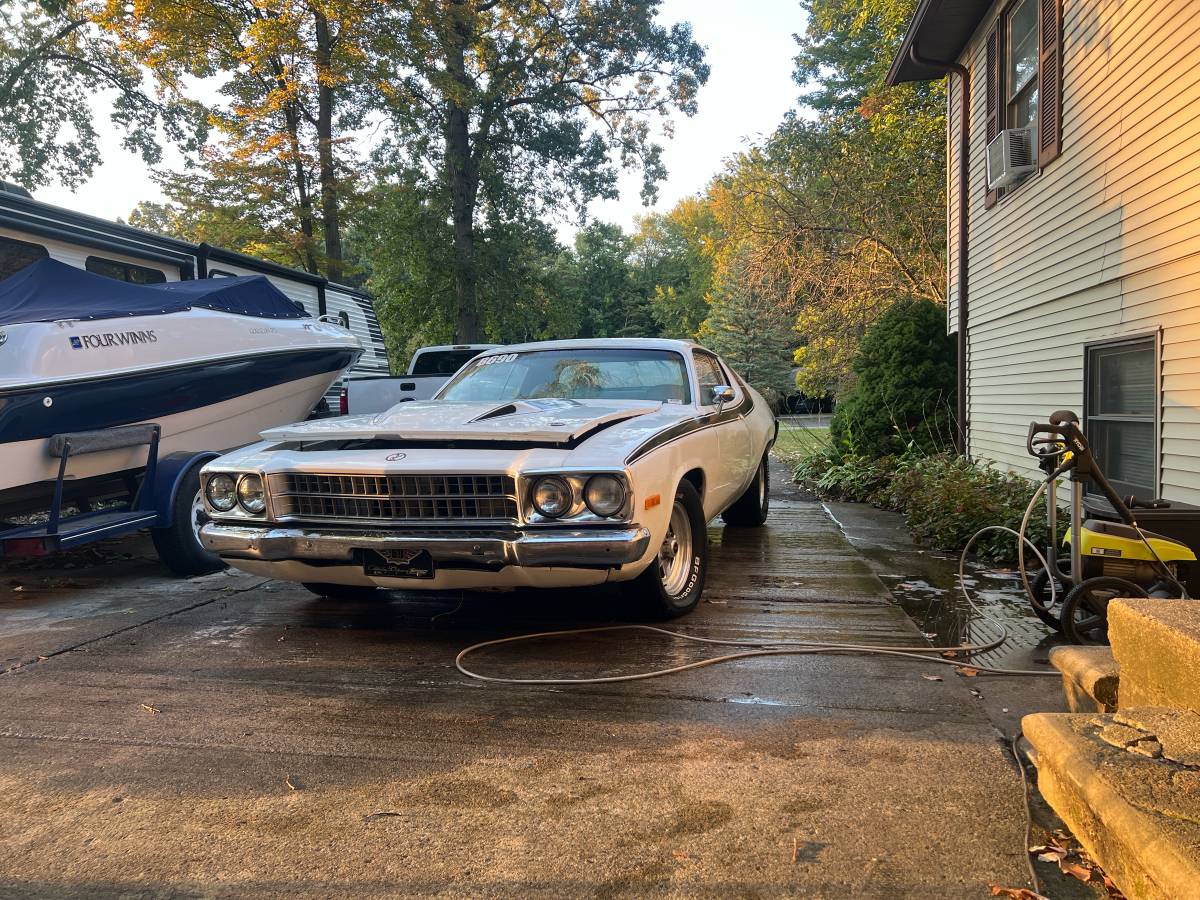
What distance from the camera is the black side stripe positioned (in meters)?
4.15

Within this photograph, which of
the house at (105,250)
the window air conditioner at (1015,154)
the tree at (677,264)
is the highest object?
the tree at (677,264)

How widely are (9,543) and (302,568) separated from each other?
2186 millimetres

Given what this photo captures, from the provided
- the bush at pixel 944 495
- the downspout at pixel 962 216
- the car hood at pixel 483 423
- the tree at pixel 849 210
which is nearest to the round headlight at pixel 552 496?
the car hood at pixel 483 423

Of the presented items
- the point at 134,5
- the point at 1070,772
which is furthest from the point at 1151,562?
the point at 134,5

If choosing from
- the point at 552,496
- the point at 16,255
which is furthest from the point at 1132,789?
the point at 16,255

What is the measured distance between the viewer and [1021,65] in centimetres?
885

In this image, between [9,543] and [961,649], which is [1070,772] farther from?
[9,543]

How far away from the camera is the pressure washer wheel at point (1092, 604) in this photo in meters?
3.88

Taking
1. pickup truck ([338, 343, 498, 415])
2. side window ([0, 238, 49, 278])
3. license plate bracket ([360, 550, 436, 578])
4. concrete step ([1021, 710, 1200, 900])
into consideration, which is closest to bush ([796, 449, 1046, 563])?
concrete step ([1021, 710, 1200, 900])

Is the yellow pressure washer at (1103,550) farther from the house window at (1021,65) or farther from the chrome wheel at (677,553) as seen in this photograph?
the house window at (1021,65)

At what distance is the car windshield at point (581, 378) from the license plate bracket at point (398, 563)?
66.5 inches

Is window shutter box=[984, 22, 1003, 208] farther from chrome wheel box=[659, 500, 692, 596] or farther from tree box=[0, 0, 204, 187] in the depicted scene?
tree box=[0, 0, 204, 187]

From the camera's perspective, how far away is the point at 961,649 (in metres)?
4.09

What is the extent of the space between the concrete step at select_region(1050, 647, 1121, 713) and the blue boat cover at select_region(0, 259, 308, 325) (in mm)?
5952
